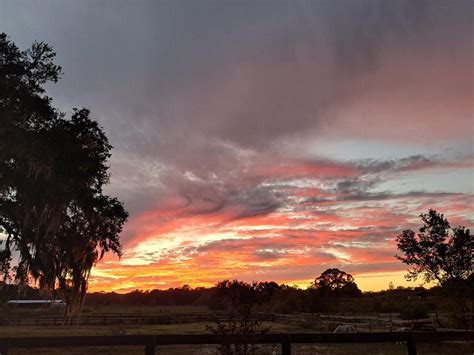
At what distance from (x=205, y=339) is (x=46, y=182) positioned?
11814 millimetres

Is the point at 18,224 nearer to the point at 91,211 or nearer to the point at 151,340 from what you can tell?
the point at 91,211

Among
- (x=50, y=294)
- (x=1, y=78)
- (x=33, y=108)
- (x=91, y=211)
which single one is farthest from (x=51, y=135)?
(x=50, y=294)

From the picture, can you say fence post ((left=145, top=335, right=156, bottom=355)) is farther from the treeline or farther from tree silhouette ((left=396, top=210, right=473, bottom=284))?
tree silhouette ((left=396, top=210, right=473, bottom=284))

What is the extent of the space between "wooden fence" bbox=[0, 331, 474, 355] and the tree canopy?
10.2m

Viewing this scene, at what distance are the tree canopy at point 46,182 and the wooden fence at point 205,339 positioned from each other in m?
10.2

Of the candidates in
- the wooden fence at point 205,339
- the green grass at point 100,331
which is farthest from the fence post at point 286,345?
the green grass at point 100,331

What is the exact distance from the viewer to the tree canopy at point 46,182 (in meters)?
15.5

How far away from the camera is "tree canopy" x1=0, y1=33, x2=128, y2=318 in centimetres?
1553

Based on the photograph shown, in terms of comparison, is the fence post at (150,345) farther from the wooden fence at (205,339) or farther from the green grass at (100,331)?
the green grass at (100,331)

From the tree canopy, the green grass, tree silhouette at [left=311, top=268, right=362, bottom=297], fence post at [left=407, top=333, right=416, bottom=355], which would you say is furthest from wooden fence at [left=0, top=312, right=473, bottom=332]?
tree silhouette at [left=311, top=268, right=362, bottom=297]

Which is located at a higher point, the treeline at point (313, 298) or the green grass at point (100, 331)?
the treeline at point (313, 298)

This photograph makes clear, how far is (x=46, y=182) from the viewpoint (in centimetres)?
1619

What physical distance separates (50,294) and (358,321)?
3138 centimetres

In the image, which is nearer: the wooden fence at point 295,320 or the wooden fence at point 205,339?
the wooden fence at point 205,339
